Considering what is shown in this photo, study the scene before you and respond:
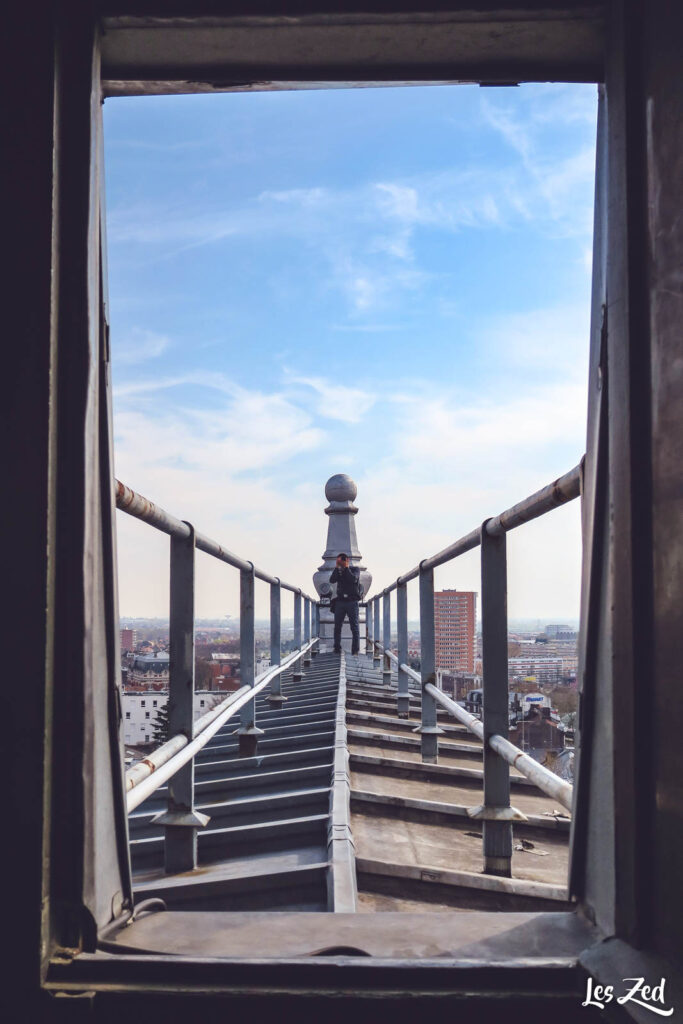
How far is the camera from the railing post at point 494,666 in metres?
2.59

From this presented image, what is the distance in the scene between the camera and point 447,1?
173 centimetres

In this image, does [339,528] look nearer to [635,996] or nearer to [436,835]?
[436,835]

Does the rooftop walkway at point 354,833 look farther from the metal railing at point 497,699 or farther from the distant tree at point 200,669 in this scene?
the distant tree at point 200,669

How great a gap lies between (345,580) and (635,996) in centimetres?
990

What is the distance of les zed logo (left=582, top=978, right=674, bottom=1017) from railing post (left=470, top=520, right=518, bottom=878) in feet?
3.80

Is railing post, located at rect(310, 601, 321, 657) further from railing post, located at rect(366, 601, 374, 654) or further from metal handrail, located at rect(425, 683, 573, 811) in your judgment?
metal handrail, located at rect(425, 683, 573, 811)

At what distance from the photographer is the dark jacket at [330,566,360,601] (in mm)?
11188

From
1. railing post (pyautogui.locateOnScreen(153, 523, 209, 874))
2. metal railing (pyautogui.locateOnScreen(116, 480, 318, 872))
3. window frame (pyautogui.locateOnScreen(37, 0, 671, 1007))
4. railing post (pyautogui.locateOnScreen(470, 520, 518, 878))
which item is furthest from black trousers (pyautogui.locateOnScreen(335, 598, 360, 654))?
window frame (pyautogui.locateOnScreen(37, 0, 671, 1007))

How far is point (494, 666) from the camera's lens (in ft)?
8.50

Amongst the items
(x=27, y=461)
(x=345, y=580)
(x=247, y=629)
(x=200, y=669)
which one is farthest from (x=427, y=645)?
(x=345, y=580)

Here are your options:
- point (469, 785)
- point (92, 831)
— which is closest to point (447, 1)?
point (92, 831)

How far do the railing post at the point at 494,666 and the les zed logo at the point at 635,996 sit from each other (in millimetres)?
1157

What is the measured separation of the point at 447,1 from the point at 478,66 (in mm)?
267

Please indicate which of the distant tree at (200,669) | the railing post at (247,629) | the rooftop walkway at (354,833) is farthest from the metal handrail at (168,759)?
the railing post at (247,629)
